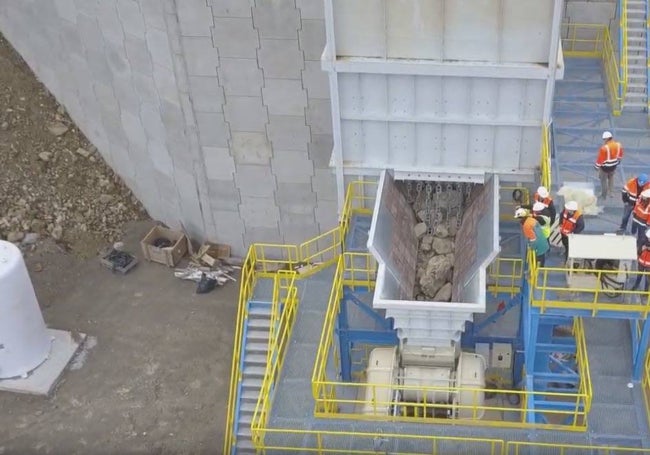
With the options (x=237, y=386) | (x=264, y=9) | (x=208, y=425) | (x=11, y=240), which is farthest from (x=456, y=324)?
(x=11, y=240)

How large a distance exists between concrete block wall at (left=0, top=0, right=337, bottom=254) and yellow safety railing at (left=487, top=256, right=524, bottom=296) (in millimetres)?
5937

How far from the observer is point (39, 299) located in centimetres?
2323

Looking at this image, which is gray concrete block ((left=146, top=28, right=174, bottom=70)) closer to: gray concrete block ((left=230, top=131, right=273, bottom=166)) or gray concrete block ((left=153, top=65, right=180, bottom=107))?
gray concrete block ((left=153, top=65, right=180, bottom=107))

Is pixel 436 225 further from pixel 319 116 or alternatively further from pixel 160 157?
pixel 160 157

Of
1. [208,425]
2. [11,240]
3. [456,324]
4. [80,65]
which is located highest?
[80,65]

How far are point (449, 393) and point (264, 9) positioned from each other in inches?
375

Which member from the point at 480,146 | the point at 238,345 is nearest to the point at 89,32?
the point at 238,345

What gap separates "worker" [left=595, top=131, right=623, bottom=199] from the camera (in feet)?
50.3

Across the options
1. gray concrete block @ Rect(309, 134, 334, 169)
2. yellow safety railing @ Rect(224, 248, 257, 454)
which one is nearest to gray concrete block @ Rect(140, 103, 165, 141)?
gray concrete block @ Rect(309, 134, 334, 169)

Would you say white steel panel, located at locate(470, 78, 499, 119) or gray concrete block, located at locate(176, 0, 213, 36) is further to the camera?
gray concrete block, located at locate(176, 0, 213, 36)

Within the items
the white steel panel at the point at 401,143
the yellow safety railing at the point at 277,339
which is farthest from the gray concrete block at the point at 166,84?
the white steel panel at the point at 401,143

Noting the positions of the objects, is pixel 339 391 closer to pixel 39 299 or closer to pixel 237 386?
pixel 237 386

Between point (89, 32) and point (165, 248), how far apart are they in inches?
244

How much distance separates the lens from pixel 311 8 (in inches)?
762
